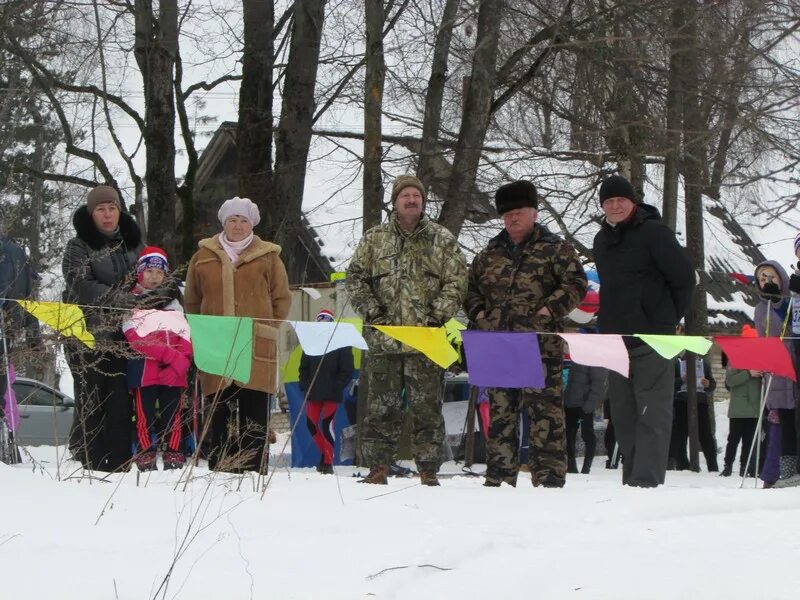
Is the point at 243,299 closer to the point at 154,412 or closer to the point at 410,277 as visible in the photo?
the point at 154,412

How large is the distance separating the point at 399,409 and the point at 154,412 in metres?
1.65

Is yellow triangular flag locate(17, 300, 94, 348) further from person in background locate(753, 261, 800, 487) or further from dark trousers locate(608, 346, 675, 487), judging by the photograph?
person in background locate(753, 261, 800, 487)

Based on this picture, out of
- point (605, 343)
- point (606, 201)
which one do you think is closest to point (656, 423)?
point (605, 343)

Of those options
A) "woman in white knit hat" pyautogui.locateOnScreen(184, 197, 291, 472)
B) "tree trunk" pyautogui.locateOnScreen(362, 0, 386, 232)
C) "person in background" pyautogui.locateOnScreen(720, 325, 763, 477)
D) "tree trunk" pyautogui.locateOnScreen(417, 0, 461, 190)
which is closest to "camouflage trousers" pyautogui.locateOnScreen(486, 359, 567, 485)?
"woman in white knit hat" pyautogui.locateOnScreen(184, 197, 291, 472)

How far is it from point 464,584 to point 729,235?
79.8 feet

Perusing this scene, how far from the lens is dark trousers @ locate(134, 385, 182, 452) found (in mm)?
7957

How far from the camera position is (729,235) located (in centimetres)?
2741

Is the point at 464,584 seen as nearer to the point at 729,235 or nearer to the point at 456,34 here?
the point at 456,34

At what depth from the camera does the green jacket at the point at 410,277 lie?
24.9 ft

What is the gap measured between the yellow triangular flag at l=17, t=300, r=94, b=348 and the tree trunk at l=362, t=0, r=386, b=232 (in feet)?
21.2

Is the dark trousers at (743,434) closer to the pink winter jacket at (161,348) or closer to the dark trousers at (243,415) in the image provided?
the dark trousers at (243,415)

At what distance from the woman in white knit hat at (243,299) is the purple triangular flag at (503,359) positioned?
3.84 feet

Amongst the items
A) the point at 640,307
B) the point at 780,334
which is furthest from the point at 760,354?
the point at 640,307

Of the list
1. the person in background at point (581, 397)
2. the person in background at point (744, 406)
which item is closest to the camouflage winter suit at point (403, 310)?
the person in background at point (744, 406)
